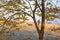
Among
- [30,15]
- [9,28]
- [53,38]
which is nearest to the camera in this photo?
[9,28]

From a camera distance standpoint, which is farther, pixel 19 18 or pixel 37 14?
pixel 37 14

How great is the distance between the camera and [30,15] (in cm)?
583

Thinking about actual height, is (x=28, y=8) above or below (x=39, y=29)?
above

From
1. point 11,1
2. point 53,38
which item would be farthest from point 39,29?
point 53,38

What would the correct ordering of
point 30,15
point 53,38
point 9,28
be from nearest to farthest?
point 9,28 → point 30,15 → point 53,38

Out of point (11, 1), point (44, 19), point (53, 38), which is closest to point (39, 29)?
point (44, 19)

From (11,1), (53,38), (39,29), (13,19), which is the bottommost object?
(53,38)

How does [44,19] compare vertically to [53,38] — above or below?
above

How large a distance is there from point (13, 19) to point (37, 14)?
773mm

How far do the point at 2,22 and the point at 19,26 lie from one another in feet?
1.52

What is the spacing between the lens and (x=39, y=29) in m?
6.02

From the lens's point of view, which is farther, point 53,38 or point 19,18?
point 53,38

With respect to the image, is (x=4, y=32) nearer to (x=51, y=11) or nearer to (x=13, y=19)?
(x=13, y=19)

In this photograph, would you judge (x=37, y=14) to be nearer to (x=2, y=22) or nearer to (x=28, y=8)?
(x=28, y=8)
